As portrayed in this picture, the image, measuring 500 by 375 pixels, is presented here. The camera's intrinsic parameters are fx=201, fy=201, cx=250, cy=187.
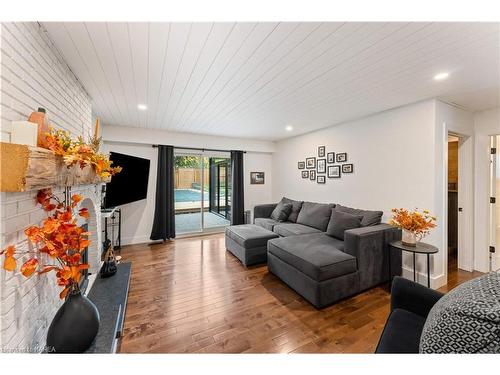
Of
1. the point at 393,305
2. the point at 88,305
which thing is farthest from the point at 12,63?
the point at 393,305

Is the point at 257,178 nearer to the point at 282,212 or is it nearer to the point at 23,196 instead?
the point at 282,212

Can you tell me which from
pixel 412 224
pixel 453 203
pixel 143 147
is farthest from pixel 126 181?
pixel 453 203

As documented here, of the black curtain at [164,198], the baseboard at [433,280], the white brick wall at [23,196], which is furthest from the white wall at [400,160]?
the white brick wall at [23,196]

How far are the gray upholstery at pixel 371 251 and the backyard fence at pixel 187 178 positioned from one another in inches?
149

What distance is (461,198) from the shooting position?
3.07 m

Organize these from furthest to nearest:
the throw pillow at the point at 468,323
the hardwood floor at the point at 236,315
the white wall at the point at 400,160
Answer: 1. the white wall at the point at 400,160
2. the hardwood floor at the point at 236,315
3. the throw pillow at the point at 468,323

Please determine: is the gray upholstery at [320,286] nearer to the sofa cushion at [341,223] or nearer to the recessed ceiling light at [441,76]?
the sofa cushion at [341,223]

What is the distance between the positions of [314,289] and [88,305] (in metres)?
1.97

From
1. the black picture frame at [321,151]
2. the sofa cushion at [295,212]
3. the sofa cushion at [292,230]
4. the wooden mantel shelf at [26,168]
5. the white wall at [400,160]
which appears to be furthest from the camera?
the sofa cushion at [295,212]

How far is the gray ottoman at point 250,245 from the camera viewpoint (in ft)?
10.4

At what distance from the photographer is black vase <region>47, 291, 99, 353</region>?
1.21 m

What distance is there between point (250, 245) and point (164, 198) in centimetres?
240

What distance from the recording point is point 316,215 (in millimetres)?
3750
